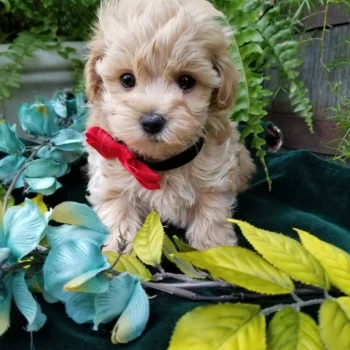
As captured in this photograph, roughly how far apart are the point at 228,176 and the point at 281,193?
397mm

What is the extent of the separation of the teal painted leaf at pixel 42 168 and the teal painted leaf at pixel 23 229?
84 cm

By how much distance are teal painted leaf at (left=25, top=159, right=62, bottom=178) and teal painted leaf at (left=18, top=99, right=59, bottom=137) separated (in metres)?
0.16

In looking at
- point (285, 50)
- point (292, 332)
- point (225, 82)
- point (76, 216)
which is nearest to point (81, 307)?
point (76, 216)

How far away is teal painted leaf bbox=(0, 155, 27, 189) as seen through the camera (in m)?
1.85

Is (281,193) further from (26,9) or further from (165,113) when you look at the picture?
(26,9)

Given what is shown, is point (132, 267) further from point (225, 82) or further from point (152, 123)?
point (225, 82)

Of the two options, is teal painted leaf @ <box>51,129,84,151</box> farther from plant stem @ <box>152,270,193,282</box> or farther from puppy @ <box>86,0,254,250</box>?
plant stem @ <box>152,270,193,282</box>

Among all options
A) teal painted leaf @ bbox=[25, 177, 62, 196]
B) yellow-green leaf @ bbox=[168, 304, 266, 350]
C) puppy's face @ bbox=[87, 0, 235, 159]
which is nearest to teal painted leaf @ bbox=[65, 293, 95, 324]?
yellow-green leaf @ bbox=[168, 304, 266, 350]

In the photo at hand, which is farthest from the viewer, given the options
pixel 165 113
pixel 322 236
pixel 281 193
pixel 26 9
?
pixel 26 9

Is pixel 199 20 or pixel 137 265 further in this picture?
pixel 199 20

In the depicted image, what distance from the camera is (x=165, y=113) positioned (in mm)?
1463

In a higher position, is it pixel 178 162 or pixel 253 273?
pixel 253 273

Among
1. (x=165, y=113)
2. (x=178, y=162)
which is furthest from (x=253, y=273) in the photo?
(x=178, y=162)

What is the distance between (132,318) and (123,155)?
768 mm
